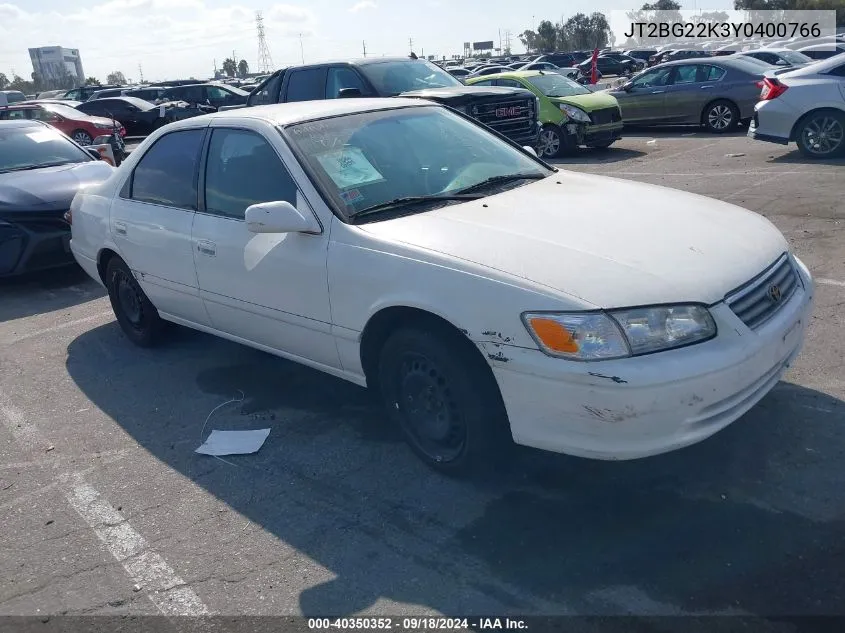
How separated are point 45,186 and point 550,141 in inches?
341

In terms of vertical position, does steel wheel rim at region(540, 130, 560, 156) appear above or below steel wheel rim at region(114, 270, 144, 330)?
below

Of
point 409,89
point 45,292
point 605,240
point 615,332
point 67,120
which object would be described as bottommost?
point 45,292

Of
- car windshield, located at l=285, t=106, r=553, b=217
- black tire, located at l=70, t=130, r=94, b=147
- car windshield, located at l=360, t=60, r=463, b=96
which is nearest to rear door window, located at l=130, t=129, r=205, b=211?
car windshield, located at l=285, t=106, r=553, b=217

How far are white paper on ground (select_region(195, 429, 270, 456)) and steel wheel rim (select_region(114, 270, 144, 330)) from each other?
1690 millimetres

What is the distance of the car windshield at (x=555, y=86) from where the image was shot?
555 inches

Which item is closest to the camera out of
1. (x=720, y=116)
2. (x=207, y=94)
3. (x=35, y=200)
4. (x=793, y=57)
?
(x=35, y=200)

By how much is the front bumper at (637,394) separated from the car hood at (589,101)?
36.0 feet

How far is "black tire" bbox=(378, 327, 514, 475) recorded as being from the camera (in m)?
3.45

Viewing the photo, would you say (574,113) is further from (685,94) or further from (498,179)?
(498,179)

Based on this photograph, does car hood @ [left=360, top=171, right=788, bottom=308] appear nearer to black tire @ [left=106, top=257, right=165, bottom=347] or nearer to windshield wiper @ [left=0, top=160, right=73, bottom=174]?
black tire @ [left=106, top=257, right=165, bottom=347]

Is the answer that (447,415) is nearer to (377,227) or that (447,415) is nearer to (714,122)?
(377,227)

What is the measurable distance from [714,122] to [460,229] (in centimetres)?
1335

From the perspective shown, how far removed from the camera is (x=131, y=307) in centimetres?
593

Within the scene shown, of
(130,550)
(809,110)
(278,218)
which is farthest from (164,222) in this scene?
(809,110)
